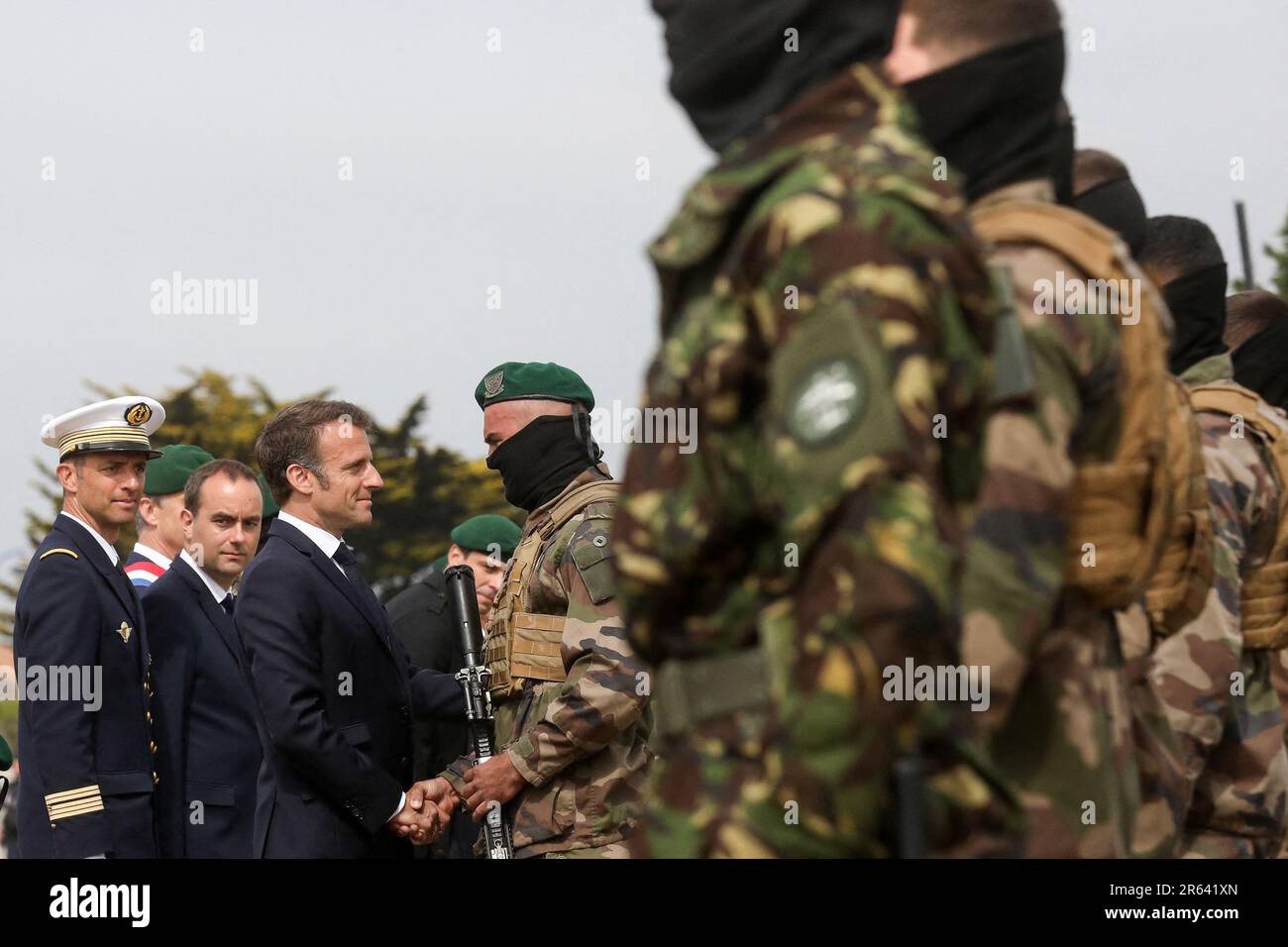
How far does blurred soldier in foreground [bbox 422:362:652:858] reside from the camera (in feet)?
20.3

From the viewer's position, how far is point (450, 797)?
679cm

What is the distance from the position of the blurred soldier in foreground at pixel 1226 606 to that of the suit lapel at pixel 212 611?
371cm

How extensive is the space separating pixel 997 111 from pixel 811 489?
1166 mm

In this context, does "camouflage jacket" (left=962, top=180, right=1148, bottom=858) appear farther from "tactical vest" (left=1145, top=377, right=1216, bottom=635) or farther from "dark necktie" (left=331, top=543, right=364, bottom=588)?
"dark necktie" (left=331, top=543, right=364, bottom=588)

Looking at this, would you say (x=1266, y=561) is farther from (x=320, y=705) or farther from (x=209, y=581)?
(x=209, y=581)

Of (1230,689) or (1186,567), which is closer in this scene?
(1186,567)

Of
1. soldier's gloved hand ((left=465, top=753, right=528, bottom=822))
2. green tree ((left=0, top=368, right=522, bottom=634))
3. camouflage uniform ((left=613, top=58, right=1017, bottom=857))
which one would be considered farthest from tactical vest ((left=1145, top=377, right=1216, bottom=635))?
green tree ((left=0, top=368, right=522, bottom=634))

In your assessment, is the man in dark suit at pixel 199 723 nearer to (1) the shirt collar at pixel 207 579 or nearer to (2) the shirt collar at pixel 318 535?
(1) the shirt collar at pixel 207 579

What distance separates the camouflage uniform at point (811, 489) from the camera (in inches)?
96.7

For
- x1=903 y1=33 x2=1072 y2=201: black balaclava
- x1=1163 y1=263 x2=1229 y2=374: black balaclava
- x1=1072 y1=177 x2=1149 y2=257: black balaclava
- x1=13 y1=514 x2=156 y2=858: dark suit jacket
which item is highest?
x1=1072 y1=177 x2=1149 y2=257: black balaclava

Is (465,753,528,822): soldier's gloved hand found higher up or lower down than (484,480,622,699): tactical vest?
lower down

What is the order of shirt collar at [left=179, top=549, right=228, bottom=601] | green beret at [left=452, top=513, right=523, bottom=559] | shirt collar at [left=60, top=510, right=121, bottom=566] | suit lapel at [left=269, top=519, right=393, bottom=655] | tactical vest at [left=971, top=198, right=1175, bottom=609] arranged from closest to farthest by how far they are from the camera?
tactical vest at [left=971, top=198, right=1175, bottom=609], shirt collar at [left=60, top=510, right=121, bottom=566], suit lapel at [left=269, top=519, right=393, bottom=655], shirt collar at [left=179, top=549, right=228, bottom=601], green beret at [left=452, top=513, right=523, bottom=559]

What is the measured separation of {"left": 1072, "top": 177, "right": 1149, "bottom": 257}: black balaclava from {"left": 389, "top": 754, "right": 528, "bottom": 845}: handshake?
8.73 feet

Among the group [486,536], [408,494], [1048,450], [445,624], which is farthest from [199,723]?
[408,494]
